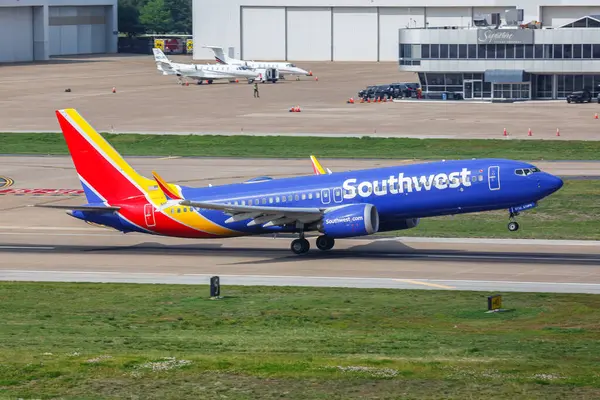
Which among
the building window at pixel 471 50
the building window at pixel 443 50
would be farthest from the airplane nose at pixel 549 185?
the building window at pixel 443 50

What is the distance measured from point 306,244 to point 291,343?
21505 mm

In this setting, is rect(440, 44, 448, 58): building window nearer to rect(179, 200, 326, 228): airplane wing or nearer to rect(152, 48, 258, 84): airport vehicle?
rect(152, 48, 258, 84): airport vehicle

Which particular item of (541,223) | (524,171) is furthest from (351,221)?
(541,223)

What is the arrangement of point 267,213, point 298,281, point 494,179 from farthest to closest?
point 267,213 → point 494,179 → point 298,281

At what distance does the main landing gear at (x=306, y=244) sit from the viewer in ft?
188

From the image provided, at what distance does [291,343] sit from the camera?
35969 millimetres

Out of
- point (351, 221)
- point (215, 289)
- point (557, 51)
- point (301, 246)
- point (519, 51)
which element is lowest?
point (215, 289)

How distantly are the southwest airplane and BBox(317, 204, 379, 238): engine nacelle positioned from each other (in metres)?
0.05

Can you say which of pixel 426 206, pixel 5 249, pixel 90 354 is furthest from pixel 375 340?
pixel 5 249

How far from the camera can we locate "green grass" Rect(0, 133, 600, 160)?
9569 cm

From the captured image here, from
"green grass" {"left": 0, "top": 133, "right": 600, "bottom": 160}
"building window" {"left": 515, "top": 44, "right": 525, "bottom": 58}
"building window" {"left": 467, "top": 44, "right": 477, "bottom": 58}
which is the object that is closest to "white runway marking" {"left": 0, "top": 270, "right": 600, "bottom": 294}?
"green grass" {"left": 0, "top": 133, "right": 600, "bottom": 160}

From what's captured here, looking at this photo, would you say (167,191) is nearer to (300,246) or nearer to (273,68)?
(300,246)

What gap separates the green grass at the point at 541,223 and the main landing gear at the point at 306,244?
262 inches

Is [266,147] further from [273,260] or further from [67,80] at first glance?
[67,80]
